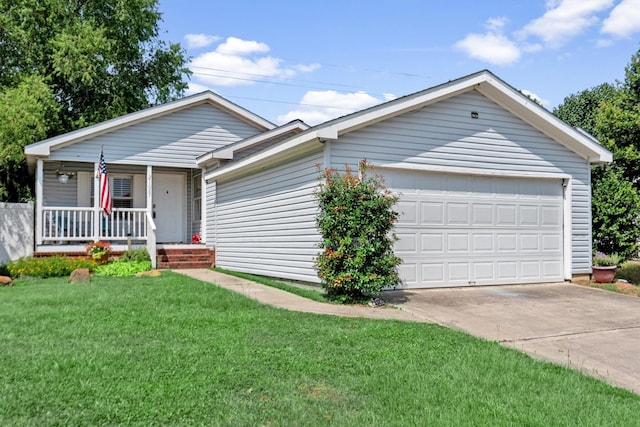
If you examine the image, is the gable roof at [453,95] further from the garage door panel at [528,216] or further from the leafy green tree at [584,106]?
the leafy green tree at [584,106]

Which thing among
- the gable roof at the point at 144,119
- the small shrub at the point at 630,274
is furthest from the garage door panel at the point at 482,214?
the gable roof at the point at 144,119

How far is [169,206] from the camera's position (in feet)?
57.9

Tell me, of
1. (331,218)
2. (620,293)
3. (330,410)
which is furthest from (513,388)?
(620,293)

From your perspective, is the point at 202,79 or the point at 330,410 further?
the point at 202,79

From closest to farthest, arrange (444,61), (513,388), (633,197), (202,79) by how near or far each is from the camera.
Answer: (513,388) < (633,197) < (444,61) < (202,79)

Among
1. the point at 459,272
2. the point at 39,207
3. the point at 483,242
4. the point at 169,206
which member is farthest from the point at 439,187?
the point at 39,207

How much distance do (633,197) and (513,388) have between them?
981 centimetres

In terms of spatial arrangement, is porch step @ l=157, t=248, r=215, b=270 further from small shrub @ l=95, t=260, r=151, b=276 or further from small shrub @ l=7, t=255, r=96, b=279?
small shrub @ l=7, t=255, r=96, b=279

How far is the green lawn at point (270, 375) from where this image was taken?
3.75 metres

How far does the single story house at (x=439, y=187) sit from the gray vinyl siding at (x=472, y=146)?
2 centimetres

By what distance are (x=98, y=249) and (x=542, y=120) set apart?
456 inches

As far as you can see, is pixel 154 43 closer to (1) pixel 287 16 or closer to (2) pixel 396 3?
(1) pixel 287 16

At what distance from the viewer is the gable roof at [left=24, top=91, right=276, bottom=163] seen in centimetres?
1440

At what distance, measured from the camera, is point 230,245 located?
1416 centimetres
